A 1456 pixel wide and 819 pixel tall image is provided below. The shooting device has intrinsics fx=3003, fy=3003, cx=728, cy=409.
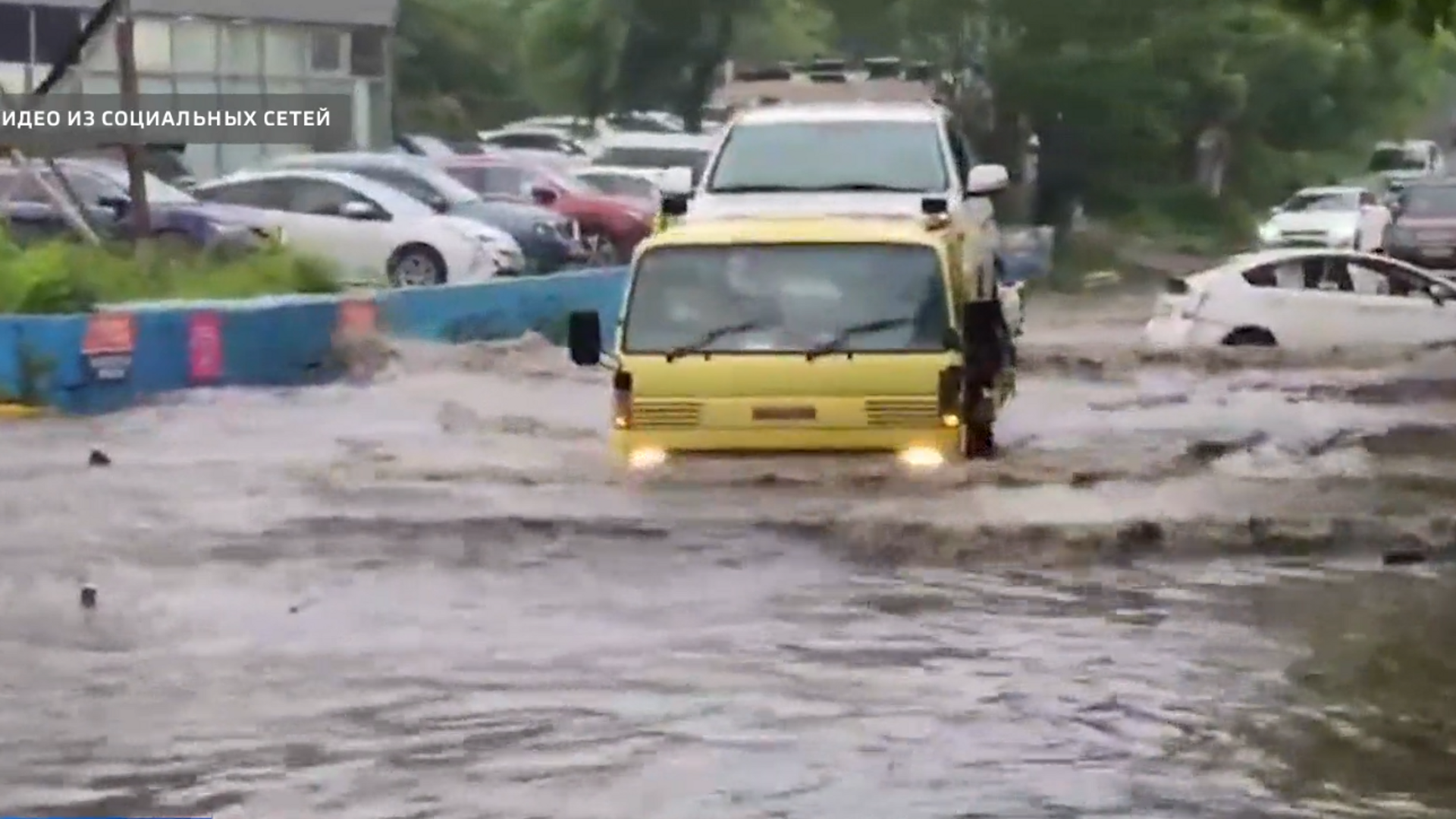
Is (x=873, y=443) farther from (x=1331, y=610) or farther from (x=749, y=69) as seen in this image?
(x=749, y=69)

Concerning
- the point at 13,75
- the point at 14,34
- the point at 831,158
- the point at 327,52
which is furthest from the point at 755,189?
the point at 327,52

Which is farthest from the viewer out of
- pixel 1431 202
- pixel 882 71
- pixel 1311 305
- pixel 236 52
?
pixel 236 52

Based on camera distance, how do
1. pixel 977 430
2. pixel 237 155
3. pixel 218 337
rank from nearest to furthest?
pixel 977 430 → pixel 218 337 → pixel 237 155

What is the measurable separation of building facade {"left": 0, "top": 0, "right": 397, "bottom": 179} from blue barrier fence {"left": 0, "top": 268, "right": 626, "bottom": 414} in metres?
15.1

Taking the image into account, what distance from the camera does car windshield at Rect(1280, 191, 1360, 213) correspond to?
4641cm

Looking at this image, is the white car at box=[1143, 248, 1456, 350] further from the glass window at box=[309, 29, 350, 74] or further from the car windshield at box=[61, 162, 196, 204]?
the glass window at box=[309, 29, 350, 74]

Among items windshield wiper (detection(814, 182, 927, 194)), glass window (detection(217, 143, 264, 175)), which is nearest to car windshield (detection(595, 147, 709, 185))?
glass window (detection(217, 143, 264, 175))

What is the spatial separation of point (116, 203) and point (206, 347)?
29.7 feet

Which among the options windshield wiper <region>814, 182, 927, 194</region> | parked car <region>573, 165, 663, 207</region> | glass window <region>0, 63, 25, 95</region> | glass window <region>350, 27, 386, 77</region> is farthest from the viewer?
glass window <region>350, 27, 386, 77</region>

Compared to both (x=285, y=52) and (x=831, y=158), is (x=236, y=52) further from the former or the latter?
(x=831, y=158)

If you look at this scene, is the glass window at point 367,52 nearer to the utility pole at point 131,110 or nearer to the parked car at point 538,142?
the parked car at point 538,142

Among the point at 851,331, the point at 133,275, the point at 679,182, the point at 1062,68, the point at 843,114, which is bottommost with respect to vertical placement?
the point at 1062,68

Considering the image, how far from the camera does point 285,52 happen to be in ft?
167

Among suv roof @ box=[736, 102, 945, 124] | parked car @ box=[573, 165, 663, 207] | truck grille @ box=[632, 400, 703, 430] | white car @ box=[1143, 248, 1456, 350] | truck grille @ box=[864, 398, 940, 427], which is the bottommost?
parked car @ box=[573, 165, 663, 207]
